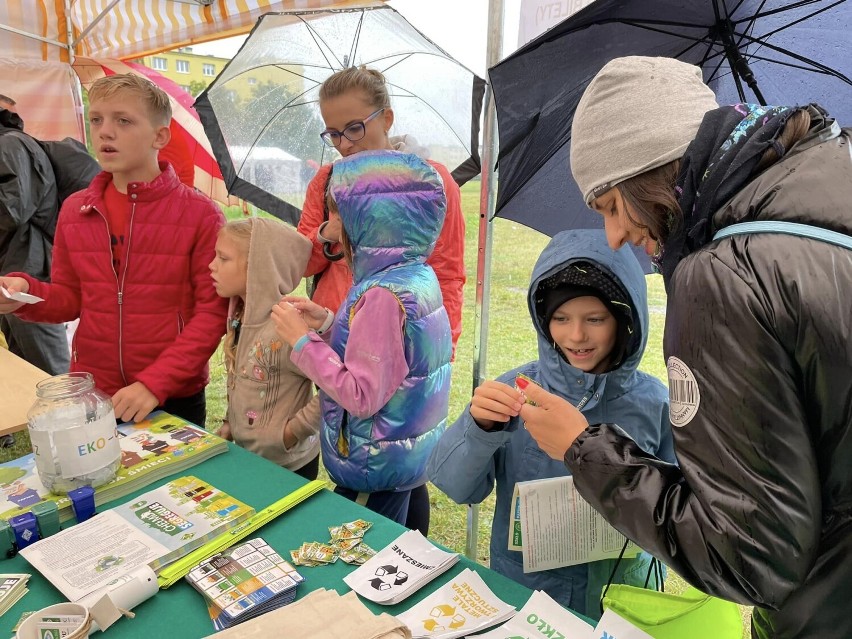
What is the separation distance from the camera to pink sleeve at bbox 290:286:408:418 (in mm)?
1551

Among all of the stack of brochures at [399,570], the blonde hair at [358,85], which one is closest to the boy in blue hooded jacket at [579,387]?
the stack of brochures at [399,570]

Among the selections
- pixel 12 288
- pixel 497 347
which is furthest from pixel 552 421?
pixel 497 347

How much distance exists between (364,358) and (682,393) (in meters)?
0.96

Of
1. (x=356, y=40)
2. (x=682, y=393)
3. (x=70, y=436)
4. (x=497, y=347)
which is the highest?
(x=356, y=40)

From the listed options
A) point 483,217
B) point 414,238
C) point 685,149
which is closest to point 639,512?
point 685,149

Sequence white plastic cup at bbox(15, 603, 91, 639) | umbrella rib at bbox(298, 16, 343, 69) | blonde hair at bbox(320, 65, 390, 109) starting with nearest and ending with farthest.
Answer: white plastic cup at bbox(15, 603, 91, 639) → blonde hair at bbox(320, 65, 390, 109) → umbrella rib at bbox(298, 16, 343, 69)

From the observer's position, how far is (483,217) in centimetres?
223

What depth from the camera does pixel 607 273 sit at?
4.42 feet

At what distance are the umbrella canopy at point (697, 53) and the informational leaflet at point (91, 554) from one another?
4.63ft

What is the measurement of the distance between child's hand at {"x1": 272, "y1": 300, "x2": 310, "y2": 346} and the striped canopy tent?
2958 millimetres

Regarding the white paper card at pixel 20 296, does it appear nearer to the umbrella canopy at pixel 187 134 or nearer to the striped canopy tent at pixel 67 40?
the umbrella canopy at pixel 187 134

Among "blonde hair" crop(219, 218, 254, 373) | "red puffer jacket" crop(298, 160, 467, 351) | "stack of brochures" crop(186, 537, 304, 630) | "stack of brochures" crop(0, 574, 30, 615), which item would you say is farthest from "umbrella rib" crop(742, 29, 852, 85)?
"stack of brochures" crop(0, 574, 30, 615)

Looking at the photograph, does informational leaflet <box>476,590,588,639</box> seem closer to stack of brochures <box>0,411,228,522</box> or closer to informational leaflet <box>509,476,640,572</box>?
informational leaflet <box>509,476,640,572</box>

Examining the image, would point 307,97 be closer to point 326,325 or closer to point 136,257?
point 136,257
